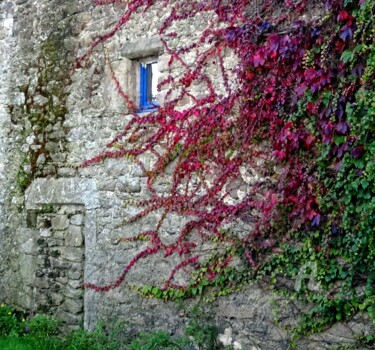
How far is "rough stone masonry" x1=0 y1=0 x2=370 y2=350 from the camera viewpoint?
5.02 meters

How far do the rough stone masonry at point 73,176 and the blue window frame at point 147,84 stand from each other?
0.38ft

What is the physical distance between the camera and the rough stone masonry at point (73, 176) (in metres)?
5.02

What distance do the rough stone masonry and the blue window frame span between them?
0.12m

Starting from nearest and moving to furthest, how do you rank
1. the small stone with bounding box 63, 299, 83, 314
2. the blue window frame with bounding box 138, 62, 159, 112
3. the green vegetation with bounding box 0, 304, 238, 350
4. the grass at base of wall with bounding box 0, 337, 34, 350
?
the green vegetation with bounding box 0, 304, 238, 350 → the grass at base of wall with bounding box 0, 337, 34, 350 → the blue window frame with bounding box 138, 62, 159, 112 → the small stone with bounding box 63, 299, 83, 314

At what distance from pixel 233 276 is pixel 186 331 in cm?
64

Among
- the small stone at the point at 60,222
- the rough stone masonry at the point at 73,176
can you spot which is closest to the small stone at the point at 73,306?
the rough stone masonry at the point at 73,176

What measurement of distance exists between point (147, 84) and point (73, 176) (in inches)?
49.7

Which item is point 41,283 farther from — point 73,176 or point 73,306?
point 73,176

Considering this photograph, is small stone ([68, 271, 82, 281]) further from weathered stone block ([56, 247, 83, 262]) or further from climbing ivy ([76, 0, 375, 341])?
climbing ivy ([76, 0, 375, 341])

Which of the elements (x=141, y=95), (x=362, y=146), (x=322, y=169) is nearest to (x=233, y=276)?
(x=322, y=169)

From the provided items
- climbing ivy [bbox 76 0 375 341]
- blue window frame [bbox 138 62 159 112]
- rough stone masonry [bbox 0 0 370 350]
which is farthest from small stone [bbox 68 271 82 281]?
blue window frame [bbox 138 62 159 112]

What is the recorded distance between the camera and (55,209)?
5.91 meters

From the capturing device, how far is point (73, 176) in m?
5.73

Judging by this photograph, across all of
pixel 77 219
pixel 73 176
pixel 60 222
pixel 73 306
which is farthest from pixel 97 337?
pixel 73 176
